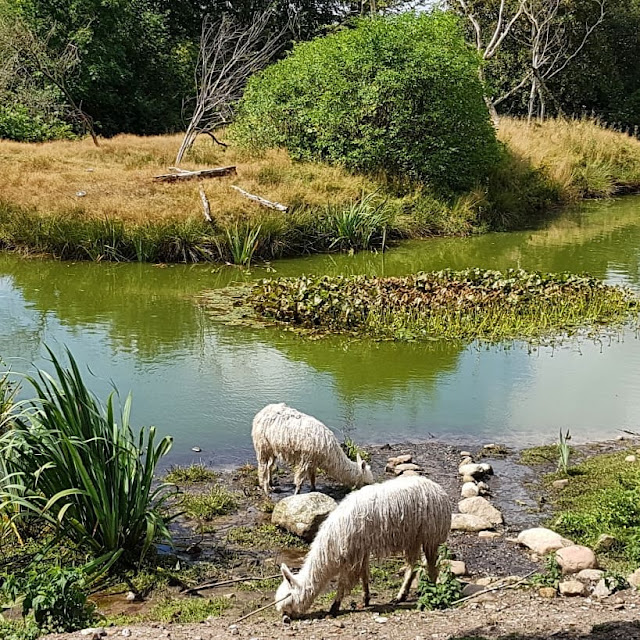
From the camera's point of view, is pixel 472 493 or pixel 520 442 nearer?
pixel 472 493

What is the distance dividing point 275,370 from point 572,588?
5386 millimetres

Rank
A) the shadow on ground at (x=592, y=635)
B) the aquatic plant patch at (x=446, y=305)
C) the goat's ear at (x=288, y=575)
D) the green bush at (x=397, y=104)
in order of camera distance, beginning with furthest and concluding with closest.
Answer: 1. the green bush at (x=397, y=104)
2. the aquatic plant patch at (x=446, y=305)
3. the goat's ear at (x=288, y=575)
4. the shadow on ground at (x=592, y=635)

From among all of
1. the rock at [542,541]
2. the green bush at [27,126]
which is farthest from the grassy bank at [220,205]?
the rock at [542,541]

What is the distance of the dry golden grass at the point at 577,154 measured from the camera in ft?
77.3

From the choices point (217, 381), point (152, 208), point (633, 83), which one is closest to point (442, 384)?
point (217, 381)

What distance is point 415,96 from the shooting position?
18.6 meters

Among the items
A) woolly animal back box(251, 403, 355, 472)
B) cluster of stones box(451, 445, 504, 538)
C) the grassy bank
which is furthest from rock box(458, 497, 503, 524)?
the grassy bank

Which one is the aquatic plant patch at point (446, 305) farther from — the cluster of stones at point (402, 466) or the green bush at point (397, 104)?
the green bush at point (397, 104)

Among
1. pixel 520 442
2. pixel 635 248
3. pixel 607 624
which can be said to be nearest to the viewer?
pixel 607 624

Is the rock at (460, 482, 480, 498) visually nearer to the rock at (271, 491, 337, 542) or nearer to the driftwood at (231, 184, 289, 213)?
the rock at (271, 491, 337, 542)

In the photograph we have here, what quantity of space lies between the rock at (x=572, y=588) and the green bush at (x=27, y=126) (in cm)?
2368

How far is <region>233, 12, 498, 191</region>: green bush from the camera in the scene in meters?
18.4

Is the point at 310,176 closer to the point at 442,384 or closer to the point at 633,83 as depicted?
the point at 442,384

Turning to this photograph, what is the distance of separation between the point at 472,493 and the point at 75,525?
2798mm
